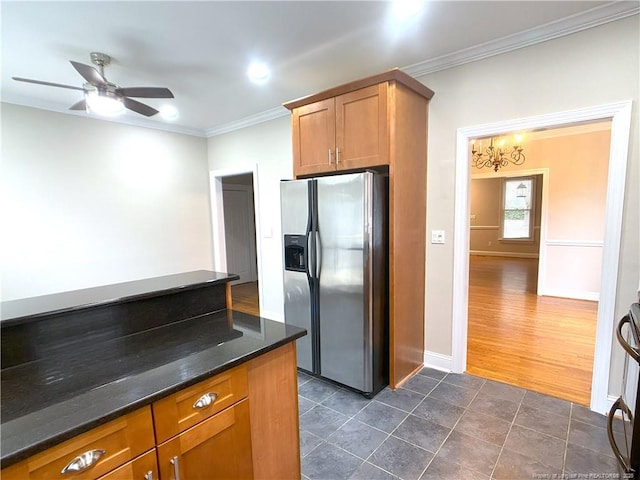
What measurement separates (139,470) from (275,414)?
0.56m

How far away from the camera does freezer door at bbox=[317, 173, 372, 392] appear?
7.41ft

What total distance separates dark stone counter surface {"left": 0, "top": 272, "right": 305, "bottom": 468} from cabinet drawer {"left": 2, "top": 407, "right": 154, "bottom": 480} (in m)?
0.04

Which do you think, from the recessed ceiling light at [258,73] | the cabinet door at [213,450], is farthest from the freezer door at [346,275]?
the cabinet door at [213,450]

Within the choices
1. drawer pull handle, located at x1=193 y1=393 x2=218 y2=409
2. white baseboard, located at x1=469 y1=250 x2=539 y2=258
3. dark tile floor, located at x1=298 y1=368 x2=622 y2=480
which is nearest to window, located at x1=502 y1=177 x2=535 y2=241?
white baseboard, located at x1=469 y1=250 x2=539 y2=258

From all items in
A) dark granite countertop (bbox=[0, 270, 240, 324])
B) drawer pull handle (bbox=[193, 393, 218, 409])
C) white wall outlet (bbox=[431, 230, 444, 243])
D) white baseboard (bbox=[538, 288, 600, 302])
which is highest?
white wall outlet (bbox=[431, 230, 444, 243])

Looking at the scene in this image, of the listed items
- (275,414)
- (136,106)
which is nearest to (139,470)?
(275,414)

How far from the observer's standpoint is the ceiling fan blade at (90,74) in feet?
6.46

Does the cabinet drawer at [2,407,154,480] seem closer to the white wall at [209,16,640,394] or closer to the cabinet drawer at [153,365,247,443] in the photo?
the cabinet drawer at [153,365,247,443]

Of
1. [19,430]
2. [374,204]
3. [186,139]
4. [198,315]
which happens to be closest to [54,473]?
[19,430]

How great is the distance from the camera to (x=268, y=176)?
395cm

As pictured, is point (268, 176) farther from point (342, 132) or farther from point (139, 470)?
point (139, 470)

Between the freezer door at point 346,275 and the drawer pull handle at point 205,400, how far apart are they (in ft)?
4.52

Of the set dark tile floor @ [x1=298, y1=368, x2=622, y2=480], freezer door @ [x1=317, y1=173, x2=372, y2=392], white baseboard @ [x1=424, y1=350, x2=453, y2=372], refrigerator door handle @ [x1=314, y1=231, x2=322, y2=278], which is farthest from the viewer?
white baseboard @ [x1=424, y1=350, x2=453, y2=372]

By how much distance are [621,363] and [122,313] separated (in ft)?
9.63
